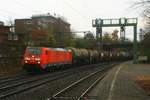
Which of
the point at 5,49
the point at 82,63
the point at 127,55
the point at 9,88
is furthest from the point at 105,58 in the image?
the point at 9,88

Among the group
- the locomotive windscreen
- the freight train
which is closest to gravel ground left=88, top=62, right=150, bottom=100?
the freight train

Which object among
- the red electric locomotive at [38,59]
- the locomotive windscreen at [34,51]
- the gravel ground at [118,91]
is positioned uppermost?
the locomotive windscreen at [34,51]

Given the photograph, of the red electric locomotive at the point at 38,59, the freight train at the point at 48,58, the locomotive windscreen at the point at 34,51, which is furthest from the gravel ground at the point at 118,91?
the locomotive windscreen at the point at 34,51

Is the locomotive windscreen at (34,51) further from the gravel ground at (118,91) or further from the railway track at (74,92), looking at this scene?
the railway track at (74,92)

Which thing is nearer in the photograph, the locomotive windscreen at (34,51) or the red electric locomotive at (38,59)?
the red electric locomotive at (38,59)

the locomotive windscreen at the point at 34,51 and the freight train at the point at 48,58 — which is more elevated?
the locomotive windscreen at the point at 34,51

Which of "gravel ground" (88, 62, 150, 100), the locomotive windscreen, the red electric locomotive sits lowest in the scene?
"gravel ground" (88, 62, 150, 100)

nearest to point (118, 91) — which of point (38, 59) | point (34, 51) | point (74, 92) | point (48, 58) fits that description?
point (74, 92)

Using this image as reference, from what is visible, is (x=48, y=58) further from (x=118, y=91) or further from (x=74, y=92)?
(x=118, y=91)

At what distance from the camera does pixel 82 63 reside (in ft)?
198

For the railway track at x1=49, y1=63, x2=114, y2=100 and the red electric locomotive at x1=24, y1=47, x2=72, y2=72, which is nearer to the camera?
the railway track at x1=49, y1=63, x2=114, y2=100

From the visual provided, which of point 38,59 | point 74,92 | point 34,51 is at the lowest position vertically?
point 74,92

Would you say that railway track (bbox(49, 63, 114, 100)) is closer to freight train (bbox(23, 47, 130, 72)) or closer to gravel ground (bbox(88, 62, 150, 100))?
gravel ground (bbox(88, 62, 150, 100))

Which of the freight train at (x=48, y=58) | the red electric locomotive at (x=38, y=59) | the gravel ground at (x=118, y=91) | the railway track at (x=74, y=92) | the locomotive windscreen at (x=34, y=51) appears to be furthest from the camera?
the locomotive windscreen at (x=34, y=51)
